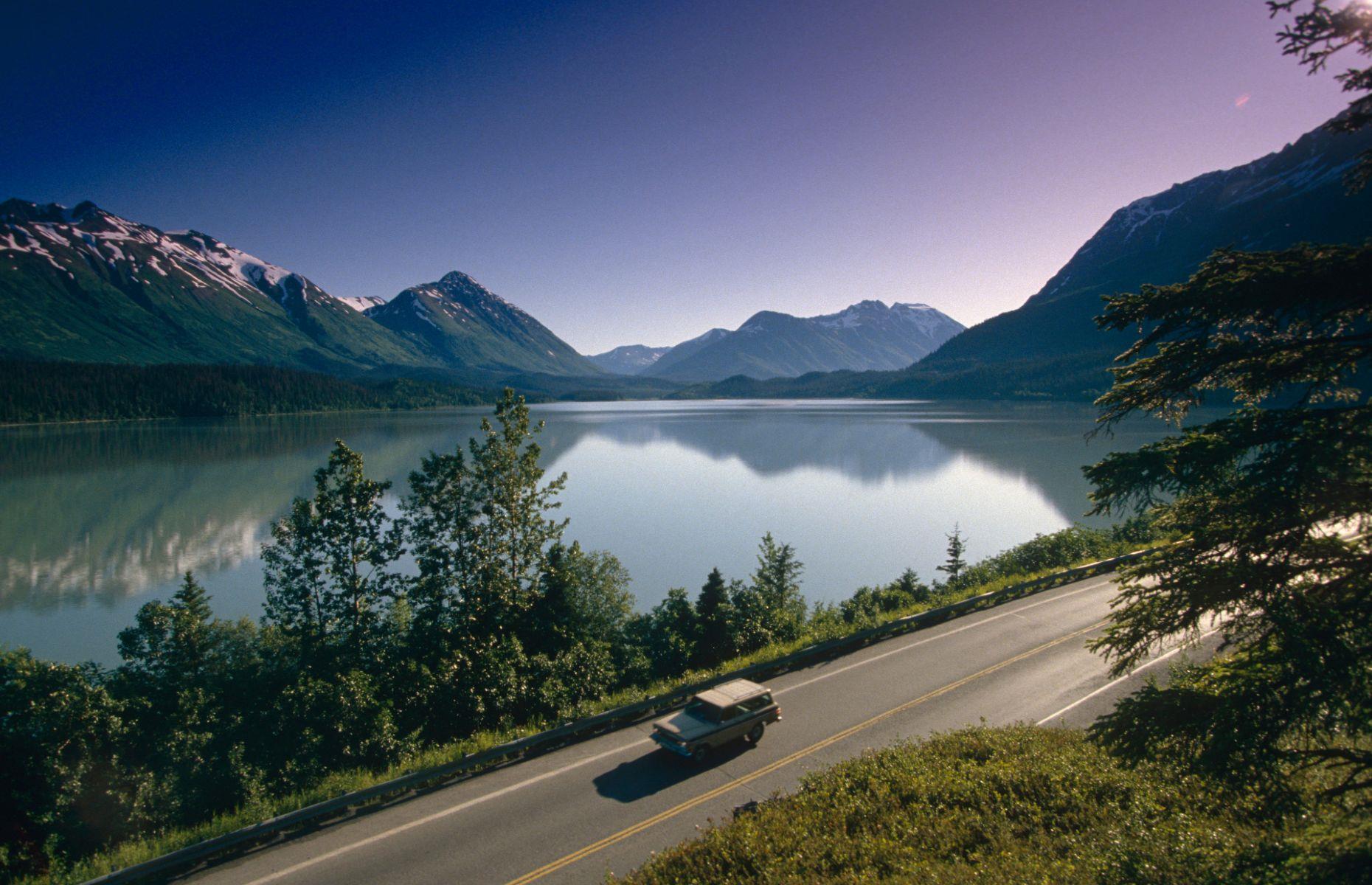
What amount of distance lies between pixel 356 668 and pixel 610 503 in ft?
150

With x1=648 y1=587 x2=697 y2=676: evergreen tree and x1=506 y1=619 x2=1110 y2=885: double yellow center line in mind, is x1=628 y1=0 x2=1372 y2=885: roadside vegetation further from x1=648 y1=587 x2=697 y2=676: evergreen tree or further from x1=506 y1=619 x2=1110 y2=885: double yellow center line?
x1=648 y1=587 x2=697 y2=676: evergreen tree

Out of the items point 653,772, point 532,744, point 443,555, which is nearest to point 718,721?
point 653,772

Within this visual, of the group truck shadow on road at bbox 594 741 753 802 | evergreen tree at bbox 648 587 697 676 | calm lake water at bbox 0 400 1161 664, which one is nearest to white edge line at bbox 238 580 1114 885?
truck shadow on road at bbox 594 741 753 802

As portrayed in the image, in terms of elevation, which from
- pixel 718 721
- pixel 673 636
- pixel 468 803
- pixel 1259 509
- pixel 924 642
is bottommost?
pixel 924 642

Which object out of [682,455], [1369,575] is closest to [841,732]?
[1369,575]

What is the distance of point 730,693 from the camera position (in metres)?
17.0

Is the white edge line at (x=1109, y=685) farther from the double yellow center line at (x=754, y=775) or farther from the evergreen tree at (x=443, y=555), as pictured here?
the evergreen tree at (x=443, y=555)

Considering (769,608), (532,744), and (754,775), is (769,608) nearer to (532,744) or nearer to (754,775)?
(754,775)

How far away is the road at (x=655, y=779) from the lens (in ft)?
40.4

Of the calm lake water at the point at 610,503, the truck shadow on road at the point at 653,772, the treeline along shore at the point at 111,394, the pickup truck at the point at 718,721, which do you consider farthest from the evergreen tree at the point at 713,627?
the treeline along shore at the point at 111,394

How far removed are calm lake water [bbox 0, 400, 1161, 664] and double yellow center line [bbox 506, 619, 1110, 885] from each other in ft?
60.6

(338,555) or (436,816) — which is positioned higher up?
(338,555)

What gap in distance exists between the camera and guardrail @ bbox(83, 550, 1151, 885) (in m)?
12.6

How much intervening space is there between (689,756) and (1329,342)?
45.9ft
